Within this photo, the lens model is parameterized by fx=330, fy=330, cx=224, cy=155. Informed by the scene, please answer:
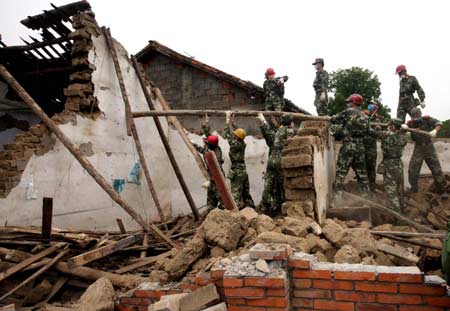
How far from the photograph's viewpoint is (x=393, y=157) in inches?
248

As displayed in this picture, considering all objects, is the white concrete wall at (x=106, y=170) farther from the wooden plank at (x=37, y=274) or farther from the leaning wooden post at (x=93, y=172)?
the wooden plank at (x=37, y=274)

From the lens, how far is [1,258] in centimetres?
369

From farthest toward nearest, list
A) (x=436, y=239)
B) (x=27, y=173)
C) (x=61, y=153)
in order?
(x=61, y=153), (x=27, y=173), (x=436, y=239)

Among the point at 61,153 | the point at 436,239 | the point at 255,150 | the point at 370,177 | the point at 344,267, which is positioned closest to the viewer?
the point at 344,267

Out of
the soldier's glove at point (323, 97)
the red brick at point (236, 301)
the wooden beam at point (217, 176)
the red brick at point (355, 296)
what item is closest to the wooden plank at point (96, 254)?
the wooden beam at point (217, 176)

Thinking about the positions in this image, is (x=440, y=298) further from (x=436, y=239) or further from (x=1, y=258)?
(x=1, y=258)

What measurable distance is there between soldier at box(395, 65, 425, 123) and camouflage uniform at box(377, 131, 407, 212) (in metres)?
1.61

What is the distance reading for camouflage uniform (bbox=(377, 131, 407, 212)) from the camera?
20.1 feet

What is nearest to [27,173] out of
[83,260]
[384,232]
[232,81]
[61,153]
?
[61,153]

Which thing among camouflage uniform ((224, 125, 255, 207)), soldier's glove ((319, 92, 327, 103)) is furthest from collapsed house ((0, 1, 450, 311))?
soldier's glove ((319, 92, 327, 103))

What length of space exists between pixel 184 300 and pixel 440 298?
A: 77.6 inches

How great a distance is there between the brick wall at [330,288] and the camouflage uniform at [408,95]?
611 cm

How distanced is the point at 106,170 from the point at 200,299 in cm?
477

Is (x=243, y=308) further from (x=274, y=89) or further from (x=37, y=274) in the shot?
(x=274, y=89)
